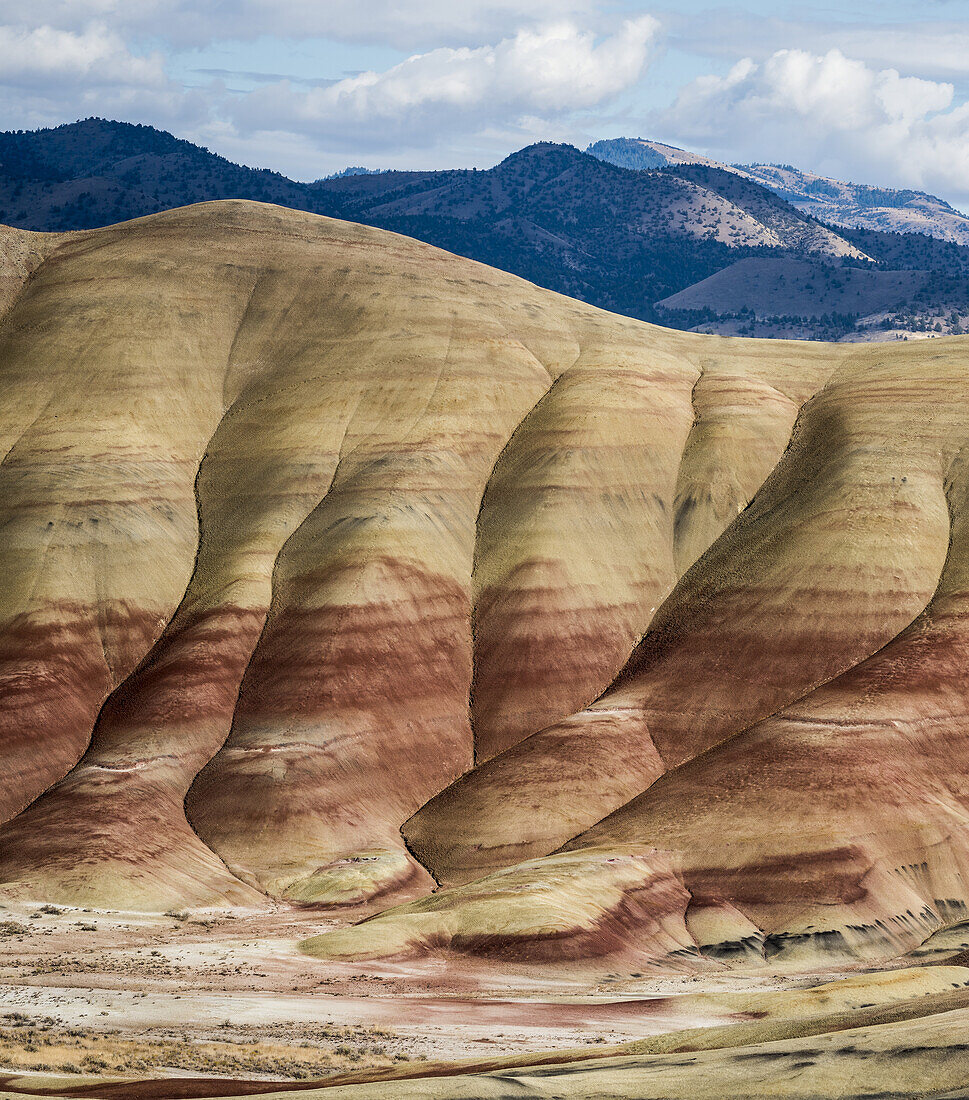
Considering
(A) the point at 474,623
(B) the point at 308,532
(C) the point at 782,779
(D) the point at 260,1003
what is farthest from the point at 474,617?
(D) the point at 260,1003

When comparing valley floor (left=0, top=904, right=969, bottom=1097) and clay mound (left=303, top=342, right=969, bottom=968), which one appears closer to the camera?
valley floor (left=0, top=904, right=969, bottom=1097)

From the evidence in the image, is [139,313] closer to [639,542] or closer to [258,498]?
[258,498]

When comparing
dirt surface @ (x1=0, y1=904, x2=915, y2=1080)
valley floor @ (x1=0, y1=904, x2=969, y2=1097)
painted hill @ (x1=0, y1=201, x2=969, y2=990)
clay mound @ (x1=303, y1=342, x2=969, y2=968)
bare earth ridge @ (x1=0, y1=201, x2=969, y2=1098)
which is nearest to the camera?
valley floor @ (x1=0, y1=904, x2=969, y2=1097)

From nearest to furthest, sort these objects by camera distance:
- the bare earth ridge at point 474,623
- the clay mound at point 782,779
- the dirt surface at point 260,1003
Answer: the dirt surface at point 260,1003 → the clay mound at point 782,779 → the bare earth ridge at point 474,623

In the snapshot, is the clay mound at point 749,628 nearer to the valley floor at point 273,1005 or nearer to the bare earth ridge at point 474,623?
the bare earth ridge at point 474,623

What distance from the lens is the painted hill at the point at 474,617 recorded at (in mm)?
60219

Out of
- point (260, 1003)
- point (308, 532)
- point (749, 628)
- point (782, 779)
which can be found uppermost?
point (308, 532)

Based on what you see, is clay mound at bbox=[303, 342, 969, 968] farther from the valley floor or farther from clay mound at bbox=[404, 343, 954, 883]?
the valley floor

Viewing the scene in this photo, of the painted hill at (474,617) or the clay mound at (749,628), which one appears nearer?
the painted hill at (474,617)

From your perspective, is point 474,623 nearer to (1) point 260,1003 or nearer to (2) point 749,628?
(2) point 749,628

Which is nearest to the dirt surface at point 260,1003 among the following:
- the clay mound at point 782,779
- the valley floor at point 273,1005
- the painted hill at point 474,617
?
the valley floor at point 273,1005

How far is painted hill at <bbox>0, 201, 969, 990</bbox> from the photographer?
2371 inches

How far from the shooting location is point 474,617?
81750mm

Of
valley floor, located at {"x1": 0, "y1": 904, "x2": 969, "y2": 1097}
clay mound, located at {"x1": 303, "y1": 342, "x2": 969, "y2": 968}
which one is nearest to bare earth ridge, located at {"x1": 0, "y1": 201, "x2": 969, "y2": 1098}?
clay mound, located at {"x1": 303, "y1": 342, "x2": 969, "y2": 968}
